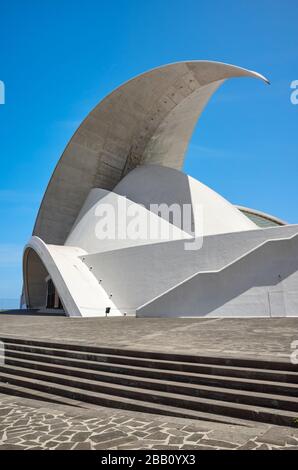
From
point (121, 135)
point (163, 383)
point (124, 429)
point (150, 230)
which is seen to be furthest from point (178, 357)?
point (121, 135)

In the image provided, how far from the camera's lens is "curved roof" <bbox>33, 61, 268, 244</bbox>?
816 inches

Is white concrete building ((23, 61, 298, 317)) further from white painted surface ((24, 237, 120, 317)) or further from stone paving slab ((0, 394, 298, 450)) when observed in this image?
stone paving slab ((0, 394, 298, 450))

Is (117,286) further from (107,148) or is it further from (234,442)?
(234,442)

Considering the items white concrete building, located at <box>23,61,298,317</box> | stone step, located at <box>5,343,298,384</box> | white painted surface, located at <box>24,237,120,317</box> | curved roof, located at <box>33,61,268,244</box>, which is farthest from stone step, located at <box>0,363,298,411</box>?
curved roof, located at <box>33,61,268,244</box>

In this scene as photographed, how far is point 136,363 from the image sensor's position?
5.50 m

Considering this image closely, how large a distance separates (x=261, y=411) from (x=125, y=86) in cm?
1994

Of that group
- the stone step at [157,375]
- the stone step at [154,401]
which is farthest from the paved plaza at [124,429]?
the stone step at [157,375]

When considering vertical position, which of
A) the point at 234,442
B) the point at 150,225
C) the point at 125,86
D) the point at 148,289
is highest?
the point at 125,86

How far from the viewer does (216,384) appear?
4.48 m

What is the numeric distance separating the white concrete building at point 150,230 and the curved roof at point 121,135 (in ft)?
0.21

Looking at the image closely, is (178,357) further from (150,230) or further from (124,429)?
(150,230)

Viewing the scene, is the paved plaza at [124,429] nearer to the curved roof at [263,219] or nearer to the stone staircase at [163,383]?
the stone staircase at [163,383]

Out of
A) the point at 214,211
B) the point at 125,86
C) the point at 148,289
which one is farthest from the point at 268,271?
the point at 125,86

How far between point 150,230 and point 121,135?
25.7 feet
